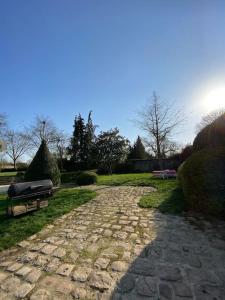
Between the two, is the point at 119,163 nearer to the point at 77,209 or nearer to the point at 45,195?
the point at 45,195

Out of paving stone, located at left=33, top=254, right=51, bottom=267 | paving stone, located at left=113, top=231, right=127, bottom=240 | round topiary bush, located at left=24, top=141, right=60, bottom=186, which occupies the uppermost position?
round topiary bush, located at left=24, top=141, right=60, bottom=186

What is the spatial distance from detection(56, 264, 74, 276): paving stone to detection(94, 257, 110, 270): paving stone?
0.41 m

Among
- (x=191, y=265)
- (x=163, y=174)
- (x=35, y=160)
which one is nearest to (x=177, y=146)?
(x=163, y=174)

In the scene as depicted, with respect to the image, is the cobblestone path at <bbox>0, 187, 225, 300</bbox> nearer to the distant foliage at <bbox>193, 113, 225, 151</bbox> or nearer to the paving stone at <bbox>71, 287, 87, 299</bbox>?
the paving stone at <bbox>71, 287, 87, 299</bbox>

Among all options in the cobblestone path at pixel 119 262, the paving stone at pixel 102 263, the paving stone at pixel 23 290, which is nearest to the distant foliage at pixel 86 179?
the cobblestone path at pixel 119 262

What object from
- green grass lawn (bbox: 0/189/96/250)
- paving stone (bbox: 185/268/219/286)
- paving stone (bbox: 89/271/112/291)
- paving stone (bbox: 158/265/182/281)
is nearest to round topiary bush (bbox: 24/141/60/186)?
Result: green grass lawn (bbox: 0/189/96/250)

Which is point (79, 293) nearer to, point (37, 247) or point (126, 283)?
point (126, 283)

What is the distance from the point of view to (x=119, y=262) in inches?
129

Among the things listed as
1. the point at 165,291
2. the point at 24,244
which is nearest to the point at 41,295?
the point at 165,291

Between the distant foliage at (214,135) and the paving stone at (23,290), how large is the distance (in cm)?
614

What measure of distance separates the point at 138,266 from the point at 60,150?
116 ft

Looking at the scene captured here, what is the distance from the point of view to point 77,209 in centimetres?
688

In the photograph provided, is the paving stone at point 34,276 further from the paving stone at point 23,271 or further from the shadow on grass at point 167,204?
the shadow on grass at point 167,204

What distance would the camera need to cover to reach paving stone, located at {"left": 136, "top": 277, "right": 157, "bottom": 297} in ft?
8.23
